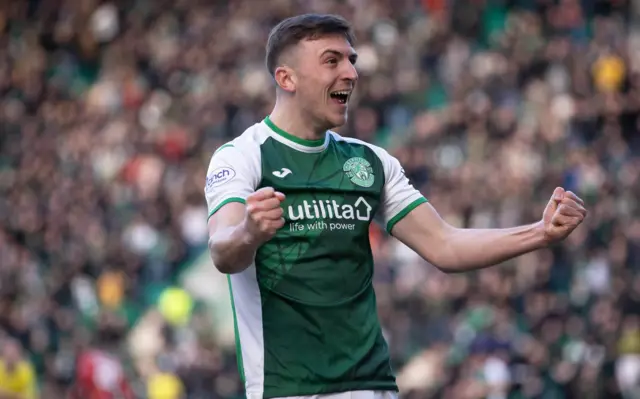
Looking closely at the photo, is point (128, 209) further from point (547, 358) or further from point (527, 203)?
point (547, 358)

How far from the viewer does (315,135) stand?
6.11 meters

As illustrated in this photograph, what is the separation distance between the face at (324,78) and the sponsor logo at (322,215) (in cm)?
38

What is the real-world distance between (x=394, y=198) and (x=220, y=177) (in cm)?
87

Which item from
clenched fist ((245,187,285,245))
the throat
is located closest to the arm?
clenched fist ((245,187,285,245))

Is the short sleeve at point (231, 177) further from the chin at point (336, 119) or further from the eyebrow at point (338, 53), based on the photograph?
the eyebrow at point (338, 53)

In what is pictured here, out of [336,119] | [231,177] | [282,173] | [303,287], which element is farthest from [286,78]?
[303,287]

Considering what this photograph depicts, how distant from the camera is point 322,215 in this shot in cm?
588

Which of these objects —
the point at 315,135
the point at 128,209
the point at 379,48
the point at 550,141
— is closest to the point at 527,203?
the point at 550,141

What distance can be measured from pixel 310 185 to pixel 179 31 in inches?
668

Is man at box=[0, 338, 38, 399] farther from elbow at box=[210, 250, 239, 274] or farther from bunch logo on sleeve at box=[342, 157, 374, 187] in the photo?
elbow at box=[210, 250, 239, 274]

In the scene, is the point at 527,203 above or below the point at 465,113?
below

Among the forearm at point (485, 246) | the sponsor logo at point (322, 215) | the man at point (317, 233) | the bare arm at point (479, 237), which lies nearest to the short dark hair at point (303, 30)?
the man at point (317, 233)

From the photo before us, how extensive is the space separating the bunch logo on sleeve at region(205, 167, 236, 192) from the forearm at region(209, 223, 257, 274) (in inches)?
14.3

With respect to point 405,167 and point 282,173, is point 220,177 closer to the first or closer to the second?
point 282,173
